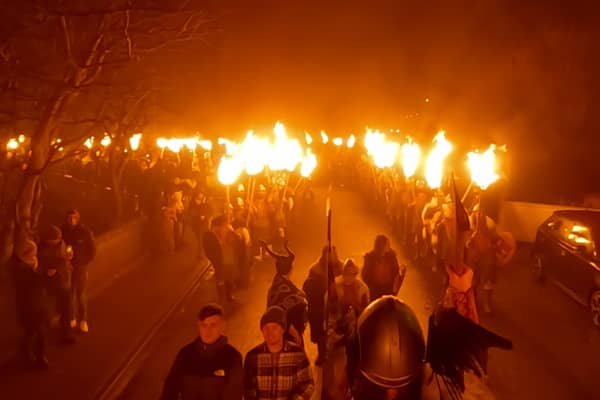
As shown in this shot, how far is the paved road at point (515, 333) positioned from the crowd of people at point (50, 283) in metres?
1.40

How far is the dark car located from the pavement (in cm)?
39

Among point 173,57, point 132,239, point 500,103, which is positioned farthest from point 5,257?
point 500,103

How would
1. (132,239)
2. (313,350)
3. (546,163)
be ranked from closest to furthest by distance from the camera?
1. (313,350)
2. (132,239)
3. (546,163)

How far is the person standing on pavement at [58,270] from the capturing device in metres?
9.41

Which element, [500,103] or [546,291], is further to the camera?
[500,103]

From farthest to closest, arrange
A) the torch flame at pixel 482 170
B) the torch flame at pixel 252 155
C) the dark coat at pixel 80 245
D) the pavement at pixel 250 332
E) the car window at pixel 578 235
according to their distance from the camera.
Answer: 1. the torch flame at pixel 252 155
2. the car window at pixel 578 235
3. the torch flame at pixel 482 170
4. the dark coat at pixel 80 245
5. the pavement at pixel 250 332

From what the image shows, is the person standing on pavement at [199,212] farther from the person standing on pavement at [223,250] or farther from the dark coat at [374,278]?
the dark coat at [374,278]

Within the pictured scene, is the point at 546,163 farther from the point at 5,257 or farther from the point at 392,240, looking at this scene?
the point at 5,257

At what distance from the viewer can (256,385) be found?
5285mm

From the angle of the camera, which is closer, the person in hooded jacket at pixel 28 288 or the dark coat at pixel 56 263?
the person in hooded jacket at pixel 28 288

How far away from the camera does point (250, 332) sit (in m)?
10.8

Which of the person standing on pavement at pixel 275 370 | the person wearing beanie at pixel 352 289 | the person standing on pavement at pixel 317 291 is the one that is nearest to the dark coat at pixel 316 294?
the person standing on pavement at pixel 317 291

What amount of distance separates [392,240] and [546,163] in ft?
29.6

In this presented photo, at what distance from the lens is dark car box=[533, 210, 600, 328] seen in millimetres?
11594
